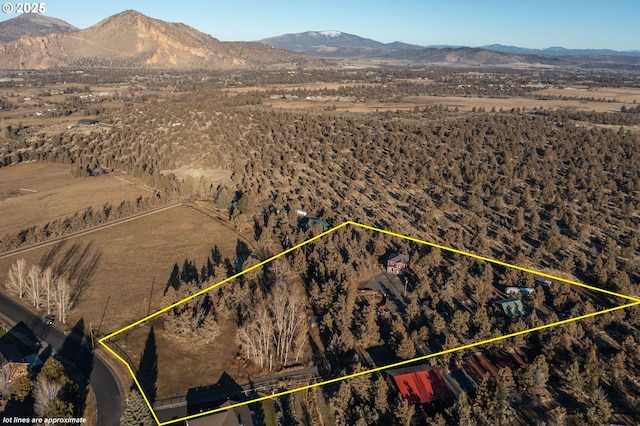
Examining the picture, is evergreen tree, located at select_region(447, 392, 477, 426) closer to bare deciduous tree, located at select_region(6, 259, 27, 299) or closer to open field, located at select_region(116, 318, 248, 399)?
open field, located at select_region(116, 318, 248, 399)

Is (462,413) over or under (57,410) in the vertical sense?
over

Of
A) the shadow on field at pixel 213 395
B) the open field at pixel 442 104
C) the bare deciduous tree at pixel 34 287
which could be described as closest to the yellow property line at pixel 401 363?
the shadow on field at pixel 213 395

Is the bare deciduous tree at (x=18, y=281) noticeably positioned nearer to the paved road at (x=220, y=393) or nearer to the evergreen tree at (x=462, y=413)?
the paved road at (x=220, y=393)

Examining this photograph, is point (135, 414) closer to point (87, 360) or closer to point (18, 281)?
point (87, 360)

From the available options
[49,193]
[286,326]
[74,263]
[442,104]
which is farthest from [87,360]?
[442,104]

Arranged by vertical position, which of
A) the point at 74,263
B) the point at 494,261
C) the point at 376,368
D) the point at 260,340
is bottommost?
the point at 376,368

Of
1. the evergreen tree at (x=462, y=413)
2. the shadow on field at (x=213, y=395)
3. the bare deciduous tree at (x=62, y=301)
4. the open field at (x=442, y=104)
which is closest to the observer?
the evergreen tree at (x=462, y=413)

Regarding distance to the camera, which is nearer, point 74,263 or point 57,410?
point 57,410

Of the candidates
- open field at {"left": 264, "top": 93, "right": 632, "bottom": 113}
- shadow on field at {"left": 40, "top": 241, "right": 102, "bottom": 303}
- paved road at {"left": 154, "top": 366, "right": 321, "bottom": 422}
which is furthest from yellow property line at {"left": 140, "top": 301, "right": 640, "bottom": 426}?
open field at {"left": 264, "top": 93, "right": 632, "bottom": 113}
